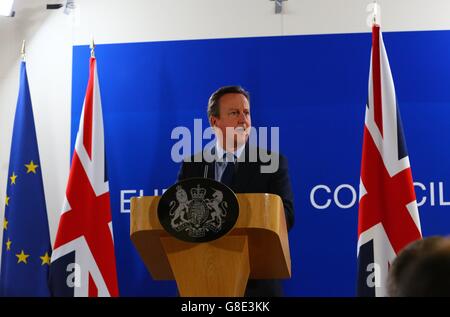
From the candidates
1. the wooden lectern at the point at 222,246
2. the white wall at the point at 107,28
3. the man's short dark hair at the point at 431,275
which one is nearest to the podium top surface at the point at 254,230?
the wooden lectern at the point at 222,246

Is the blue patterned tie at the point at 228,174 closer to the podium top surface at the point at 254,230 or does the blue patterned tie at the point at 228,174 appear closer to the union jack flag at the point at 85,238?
the podium top surface at the point at 254,230

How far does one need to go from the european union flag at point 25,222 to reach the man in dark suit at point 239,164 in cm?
125

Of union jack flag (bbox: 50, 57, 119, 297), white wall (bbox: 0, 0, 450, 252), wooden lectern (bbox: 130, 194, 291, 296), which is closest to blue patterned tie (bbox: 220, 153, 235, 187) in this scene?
wooden lectern (bbox: 130, 194, 291, 296)

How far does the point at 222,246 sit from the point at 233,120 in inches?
45.8

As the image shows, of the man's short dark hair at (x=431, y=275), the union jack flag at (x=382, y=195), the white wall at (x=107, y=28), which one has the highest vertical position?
the white wall at (x=107, y=28)

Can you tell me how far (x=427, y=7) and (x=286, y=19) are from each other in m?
0.90

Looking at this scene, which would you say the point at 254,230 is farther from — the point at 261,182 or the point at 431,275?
the point at 431,275

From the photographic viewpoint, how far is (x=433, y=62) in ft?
15.6

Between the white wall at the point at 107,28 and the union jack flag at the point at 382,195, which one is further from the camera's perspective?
the white wall at the point at 107,28

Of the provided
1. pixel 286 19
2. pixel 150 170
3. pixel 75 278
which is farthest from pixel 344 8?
pixel 75 278

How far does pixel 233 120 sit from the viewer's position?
3.83 metres

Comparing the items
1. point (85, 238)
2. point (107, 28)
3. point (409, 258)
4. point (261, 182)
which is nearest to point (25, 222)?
point (85, 238)

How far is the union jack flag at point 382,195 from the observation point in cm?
378

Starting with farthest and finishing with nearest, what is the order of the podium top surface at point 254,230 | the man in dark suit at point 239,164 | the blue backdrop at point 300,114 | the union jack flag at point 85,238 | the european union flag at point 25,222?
1. the blue backdrop at point 300,114
2. the european union flag at point 25,222
3. the union jack flag at point 85,238
4. the man in dark suit at point 239,164
5. the podium top surface at point 254,230
